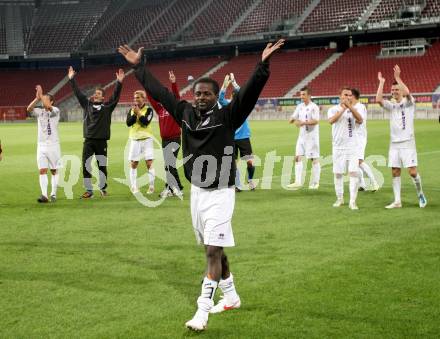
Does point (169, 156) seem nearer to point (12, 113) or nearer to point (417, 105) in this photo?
point (417, 105)

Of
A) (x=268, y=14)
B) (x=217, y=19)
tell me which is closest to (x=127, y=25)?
(x=217, y=19)

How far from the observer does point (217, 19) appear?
6219 cm

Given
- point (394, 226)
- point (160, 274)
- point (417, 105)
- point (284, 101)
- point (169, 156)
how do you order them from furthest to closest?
point (284, 101) → point (417, 105) → point (169, 156) → point (394, 226) → point (160, 274)

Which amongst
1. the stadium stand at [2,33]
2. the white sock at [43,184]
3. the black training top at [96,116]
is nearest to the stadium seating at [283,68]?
the stadium stand at [2,33]

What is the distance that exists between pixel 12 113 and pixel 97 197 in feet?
162

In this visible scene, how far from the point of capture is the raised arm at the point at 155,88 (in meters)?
5.83

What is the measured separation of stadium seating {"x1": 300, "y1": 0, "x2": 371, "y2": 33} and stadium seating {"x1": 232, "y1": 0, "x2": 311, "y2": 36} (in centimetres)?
201

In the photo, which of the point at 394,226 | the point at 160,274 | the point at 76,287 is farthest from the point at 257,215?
the point at 76,287

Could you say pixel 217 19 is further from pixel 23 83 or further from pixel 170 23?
pixel 23 83

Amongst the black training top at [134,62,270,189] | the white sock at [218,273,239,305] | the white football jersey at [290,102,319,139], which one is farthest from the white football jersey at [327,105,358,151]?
the white sock at [218,273,239,305]

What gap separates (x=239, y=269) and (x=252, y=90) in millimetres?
2565

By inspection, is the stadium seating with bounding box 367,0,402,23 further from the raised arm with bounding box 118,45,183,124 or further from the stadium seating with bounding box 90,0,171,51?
the raised arm with bounding box 118,45,183,124

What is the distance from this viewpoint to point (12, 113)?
59156 millimetres

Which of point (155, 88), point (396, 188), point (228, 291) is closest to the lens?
point (228, 291)
